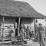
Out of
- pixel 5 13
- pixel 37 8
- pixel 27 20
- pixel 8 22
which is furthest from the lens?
pixel 37 8

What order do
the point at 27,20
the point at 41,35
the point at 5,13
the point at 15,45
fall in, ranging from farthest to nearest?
the point at 27,20 → the point at 5,13 → the point at 15,45 → the point at 41,35

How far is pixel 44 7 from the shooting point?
2031 centimetres

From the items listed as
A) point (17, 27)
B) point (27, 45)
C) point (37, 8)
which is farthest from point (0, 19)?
point (37, 8)

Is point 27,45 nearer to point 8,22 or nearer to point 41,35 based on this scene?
point 8,22

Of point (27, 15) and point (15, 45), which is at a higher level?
point (27, 15)

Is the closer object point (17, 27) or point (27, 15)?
point (27, 15)

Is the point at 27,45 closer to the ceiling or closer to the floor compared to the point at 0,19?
closer to the floor

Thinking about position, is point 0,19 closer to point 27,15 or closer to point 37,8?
point 27,15

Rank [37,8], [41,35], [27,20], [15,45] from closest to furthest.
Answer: [41,35], [15,45], [27,20], [37,8]

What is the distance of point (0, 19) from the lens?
14.3 m

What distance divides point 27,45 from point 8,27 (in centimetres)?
363

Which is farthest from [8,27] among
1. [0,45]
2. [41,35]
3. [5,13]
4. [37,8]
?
[41,35]

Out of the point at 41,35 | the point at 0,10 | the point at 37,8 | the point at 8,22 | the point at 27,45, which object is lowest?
the point at 27,45

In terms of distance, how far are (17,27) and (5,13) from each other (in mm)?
3158
